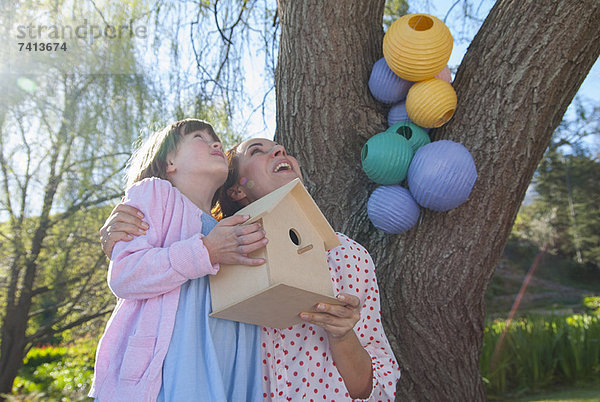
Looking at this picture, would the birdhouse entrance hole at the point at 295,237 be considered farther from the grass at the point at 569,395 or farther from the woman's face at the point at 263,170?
the grass at the point at 569,395

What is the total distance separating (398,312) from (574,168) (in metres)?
23.4

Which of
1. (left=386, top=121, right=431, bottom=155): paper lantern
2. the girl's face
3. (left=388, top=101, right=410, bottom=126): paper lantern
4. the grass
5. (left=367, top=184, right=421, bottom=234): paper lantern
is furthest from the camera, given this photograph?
the grass

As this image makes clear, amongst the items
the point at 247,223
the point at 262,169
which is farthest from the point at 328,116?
the point at 247,223

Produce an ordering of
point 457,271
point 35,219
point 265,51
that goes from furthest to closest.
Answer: point 35,219 → point 265,51 → point 457,271

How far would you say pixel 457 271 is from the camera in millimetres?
2262

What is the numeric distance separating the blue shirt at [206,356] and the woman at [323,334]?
102 millimetres

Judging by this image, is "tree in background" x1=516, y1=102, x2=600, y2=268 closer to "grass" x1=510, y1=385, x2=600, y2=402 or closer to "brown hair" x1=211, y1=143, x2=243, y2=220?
"grass" x1=510, y1=385, x2=600, y2=402

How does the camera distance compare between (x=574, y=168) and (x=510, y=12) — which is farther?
(x=574, y=168)

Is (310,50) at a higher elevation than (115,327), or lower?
higher

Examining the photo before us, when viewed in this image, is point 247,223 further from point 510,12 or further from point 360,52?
point 510,12

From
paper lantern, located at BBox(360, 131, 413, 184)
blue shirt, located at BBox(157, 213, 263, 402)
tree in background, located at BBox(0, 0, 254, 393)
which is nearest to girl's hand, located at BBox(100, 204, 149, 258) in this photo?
blue shirt, located at BBox(157, 213, 263, 402)

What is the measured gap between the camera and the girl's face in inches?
65.3

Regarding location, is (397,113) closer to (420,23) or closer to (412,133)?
(412,133)

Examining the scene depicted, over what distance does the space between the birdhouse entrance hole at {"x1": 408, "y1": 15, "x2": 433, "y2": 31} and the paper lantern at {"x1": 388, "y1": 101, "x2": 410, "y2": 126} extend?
364mm
